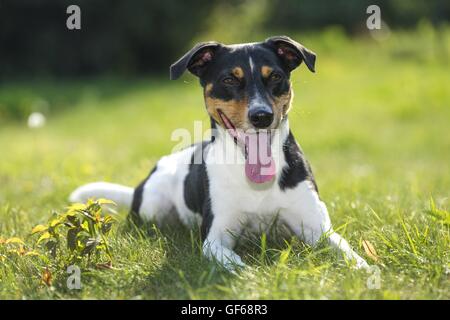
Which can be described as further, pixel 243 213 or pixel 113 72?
pixel 113 72

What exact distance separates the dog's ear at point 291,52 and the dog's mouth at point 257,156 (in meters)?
0.49

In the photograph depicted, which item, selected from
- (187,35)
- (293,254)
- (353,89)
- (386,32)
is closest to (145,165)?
(293,254)

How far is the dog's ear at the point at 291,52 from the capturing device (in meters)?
4.10

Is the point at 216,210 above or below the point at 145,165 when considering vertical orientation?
above

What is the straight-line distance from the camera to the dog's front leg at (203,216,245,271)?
3799 mm

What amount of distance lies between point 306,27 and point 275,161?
62.3 ft

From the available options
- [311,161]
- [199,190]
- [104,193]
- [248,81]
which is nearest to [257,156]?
[248,81]

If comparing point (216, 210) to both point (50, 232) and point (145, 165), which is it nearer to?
point (50, 232)

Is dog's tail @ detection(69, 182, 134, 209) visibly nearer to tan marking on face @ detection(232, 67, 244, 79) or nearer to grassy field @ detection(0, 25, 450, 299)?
grassy field @ detection(0, 25, 450, 299)

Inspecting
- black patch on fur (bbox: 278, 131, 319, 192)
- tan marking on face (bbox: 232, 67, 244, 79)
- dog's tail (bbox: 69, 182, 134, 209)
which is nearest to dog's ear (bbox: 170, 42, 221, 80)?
tan marking on face (bbox: 232, 67, 244, 79)

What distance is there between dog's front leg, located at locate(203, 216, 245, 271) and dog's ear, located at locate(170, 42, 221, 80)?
905mm

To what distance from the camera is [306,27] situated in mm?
22547

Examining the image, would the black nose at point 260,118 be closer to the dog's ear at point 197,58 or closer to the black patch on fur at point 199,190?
the dog's ear at point 197,58

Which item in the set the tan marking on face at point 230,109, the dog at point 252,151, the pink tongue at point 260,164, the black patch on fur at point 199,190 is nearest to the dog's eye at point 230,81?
the dog at point 252,151
